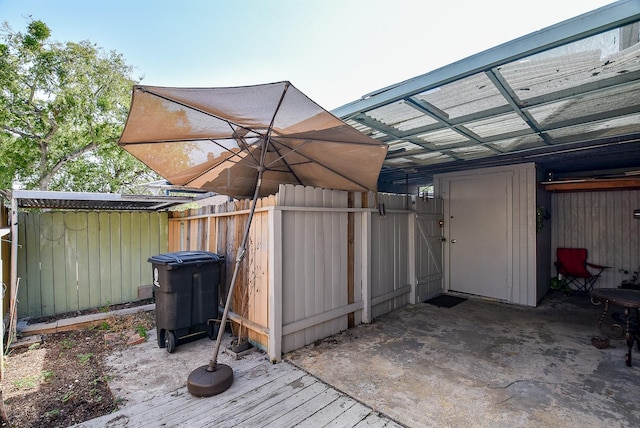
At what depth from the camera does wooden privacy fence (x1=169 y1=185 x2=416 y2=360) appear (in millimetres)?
3072

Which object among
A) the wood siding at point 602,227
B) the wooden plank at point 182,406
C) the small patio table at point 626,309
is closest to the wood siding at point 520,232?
the small patio table at point 626,309

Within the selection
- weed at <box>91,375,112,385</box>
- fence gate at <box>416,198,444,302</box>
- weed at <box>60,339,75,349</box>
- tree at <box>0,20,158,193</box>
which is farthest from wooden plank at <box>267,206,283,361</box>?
Answer: tree at <box>0,20,158,193</box>

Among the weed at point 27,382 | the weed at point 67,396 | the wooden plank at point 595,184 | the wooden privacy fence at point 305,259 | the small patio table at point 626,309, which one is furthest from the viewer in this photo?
the wooden plank at point 595,184

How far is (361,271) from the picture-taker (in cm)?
402

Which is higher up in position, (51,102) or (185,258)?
(51,102)

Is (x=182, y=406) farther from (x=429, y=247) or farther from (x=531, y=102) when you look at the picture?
(x=429, y=247)

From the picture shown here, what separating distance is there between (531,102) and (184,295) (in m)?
3.88

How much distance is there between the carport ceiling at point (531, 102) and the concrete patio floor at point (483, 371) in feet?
8.05

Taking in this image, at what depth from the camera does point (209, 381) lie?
2379 mm

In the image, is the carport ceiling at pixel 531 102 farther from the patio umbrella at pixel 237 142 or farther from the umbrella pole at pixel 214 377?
the umbrella pole at pixel 214 377

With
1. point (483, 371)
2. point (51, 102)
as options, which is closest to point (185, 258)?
point (483, 371)

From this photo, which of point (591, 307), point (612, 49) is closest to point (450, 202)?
point (591, 307)

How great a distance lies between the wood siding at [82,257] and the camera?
411 centimetres

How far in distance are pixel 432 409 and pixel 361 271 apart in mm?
1950
